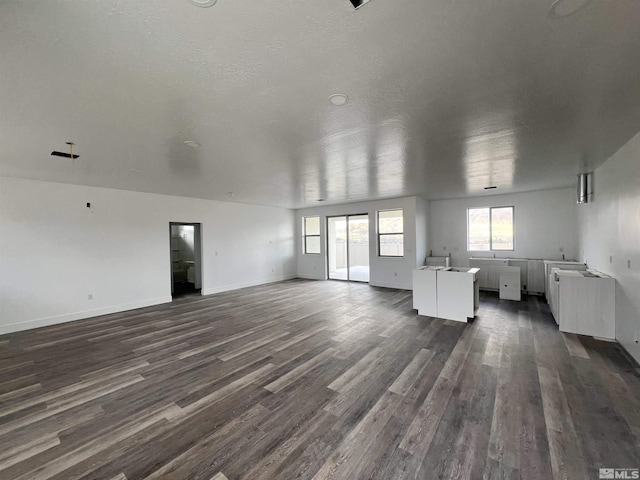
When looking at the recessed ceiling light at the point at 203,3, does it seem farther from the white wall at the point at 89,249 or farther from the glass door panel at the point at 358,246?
the glass door panel at the point at 358,246

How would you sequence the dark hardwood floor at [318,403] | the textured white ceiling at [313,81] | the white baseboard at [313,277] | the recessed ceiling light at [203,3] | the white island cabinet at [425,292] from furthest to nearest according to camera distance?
the white baseboard at [313,277], the white island cabinet at [425,292], the dark hardwood floor at [318,403], the textured white ceiling at [313,81], the recessed ceiling light at [203,3]

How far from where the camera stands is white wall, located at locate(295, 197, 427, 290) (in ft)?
24.9

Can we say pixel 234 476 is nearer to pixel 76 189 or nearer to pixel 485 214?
pixel 76 189

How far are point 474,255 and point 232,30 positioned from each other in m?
8.17

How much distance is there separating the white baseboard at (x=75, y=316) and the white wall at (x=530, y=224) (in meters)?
8.27

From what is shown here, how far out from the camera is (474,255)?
7691mm

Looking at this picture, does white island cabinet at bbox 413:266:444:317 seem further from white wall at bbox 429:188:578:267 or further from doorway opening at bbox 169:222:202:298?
doorway opening at bbox 169:222:202:298

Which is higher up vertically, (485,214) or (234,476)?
(485,214)

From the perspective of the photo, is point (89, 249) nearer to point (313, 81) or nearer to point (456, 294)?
point (313, 81)

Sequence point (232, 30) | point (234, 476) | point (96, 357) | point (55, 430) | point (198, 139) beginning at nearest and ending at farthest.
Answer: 1. point (232, 30)
2. point (234, 476)
3. point (55, 430)
4. point (198, 139)
5. point (96, 357)

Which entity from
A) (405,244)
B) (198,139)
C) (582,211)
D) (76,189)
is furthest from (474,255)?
(76,189)

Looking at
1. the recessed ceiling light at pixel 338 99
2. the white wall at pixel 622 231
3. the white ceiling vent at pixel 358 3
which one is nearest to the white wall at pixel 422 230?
the white wall at pixel 622 231

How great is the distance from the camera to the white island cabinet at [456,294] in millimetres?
4676

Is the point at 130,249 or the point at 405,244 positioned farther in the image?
the point at 405,244
